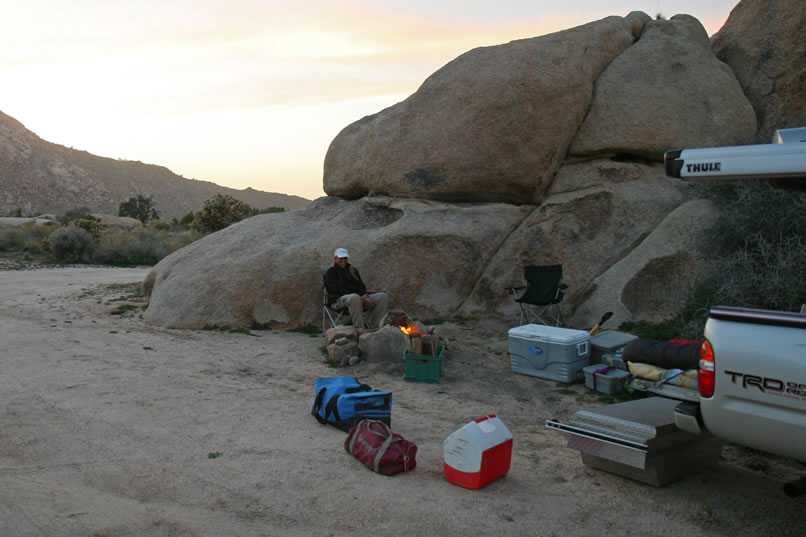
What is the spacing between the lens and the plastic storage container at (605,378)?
20.3 feet

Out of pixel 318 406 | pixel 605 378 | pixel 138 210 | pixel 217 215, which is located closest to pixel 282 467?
pixel 318 406

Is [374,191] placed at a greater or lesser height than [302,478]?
greater

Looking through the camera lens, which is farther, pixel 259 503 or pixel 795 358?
pixel 259 503

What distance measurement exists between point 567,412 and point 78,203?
60162 millimetres

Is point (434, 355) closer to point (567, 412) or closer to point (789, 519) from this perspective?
point (567, 412)

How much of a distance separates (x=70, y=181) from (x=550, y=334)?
61.7 meters

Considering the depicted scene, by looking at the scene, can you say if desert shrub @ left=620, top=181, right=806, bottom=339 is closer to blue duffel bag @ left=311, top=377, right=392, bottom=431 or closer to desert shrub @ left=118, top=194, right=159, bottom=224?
blue duffel bag @ left=311, top=377, right=392, bottom=431

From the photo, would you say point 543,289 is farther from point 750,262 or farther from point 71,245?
point 71,245

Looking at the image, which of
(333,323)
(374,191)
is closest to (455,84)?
(374,191)

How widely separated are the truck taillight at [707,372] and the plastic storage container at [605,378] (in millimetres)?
2942

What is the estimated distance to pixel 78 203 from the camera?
5725 cm

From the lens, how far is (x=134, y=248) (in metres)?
21.5

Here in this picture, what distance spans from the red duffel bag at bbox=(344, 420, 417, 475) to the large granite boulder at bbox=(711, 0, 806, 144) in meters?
8.17

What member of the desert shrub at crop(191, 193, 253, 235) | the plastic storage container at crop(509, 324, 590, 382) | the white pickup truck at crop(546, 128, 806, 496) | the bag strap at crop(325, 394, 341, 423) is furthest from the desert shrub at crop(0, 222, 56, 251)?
the white pickup truck at crop(546, 128, 806, 496)
